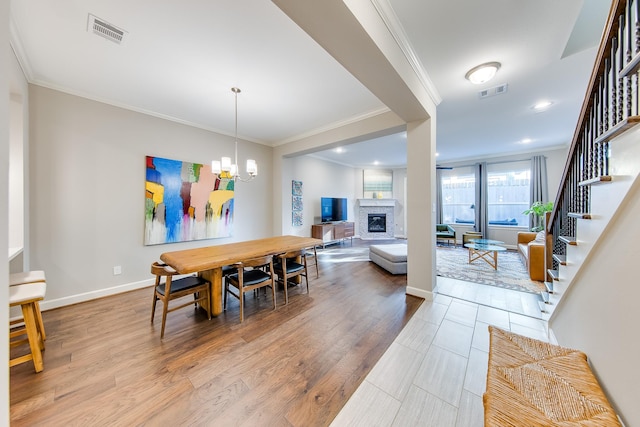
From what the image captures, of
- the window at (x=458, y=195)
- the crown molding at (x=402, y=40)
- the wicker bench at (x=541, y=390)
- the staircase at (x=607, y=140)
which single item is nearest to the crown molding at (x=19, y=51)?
the crown molding at (x=402, y=40)

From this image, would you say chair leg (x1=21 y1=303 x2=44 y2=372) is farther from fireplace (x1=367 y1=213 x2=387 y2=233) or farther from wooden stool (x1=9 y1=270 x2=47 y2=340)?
fireplace (x1=367 y1=213 x2=387 y2=233)

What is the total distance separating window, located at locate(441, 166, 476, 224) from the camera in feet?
22.6

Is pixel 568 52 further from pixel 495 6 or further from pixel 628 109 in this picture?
pixel 628 109

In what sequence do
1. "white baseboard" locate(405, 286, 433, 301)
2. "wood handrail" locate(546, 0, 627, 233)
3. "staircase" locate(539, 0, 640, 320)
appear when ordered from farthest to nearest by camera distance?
"white baseboard" locate(405, 286, 433, 301) < "wood handrail" locate(546, 0, 627, 233) < "staircase" locate(539, 0, 640, 320)

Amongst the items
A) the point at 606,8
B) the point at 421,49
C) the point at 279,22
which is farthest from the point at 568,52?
the point at 279,22

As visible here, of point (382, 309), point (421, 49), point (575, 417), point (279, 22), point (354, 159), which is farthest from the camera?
point (354, 159)

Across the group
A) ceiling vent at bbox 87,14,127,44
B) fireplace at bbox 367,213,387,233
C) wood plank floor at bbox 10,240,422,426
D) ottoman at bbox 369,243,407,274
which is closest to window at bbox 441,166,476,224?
fireplace at bbox 367,213,387,233

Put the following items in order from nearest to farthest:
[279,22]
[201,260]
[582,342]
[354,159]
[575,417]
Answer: [575,417] < [582,342] < [279,22] < [201,260] < [354,159]

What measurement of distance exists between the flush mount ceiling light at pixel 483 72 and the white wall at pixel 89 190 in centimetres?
413

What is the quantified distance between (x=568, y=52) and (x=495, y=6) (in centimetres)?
122

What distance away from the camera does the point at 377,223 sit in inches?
320

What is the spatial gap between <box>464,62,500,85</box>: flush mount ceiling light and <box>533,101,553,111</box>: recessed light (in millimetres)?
1498

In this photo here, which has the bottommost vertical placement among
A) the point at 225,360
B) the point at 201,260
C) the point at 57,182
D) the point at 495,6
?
the point at 225,360

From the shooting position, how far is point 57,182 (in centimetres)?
265
